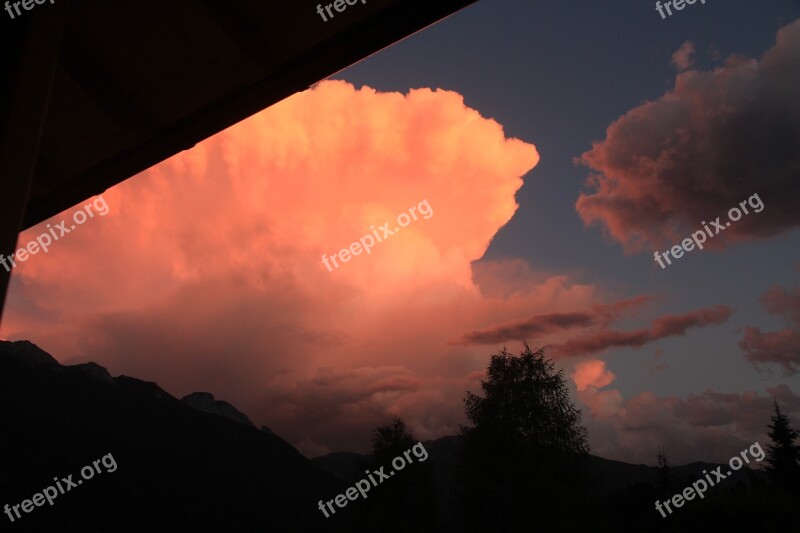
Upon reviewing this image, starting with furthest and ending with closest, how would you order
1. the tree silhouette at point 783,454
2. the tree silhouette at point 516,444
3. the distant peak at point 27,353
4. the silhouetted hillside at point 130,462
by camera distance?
the distant peak at point 27,353 < the silhouetted hillside at point 130,462 < the tree silhouette at point 783,454 < the tree silhouette at point 516,444

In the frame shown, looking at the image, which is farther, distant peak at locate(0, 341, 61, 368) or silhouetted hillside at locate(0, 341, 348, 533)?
distant peak at locate(0, 341, 61, 368)

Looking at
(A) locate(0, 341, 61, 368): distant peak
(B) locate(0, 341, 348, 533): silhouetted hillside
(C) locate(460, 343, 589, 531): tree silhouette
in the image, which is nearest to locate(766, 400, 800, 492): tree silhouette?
(C) locate(460, 343, 589, 531): tree silhouette

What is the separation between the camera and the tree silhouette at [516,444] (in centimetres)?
2503

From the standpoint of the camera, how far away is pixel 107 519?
116 meters

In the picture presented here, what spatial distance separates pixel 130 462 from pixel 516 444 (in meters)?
146

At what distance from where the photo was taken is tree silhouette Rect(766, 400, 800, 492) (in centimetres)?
5041

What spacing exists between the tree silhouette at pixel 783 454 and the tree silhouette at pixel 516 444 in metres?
36.5

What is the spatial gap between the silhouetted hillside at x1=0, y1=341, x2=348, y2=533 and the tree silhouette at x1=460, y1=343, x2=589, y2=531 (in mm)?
111736

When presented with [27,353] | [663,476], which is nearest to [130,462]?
[27,353]

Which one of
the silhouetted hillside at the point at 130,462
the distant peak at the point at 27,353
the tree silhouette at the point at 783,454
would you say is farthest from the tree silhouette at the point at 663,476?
the distant peak at the point at 27,353

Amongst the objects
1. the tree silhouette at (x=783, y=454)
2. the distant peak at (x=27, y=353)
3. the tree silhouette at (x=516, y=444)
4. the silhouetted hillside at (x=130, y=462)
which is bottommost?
the tree silhouette at (x=783, y=454)

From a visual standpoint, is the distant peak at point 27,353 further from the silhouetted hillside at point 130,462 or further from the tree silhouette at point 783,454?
the tree silhouette at point 783,454

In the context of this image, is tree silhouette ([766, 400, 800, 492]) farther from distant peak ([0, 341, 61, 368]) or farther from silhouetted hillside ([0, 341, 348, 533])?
distant peak ([0, 341, 61, 368])

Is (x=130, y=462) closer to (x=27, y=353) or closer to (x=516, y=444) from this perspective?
(x=27, y=353)
